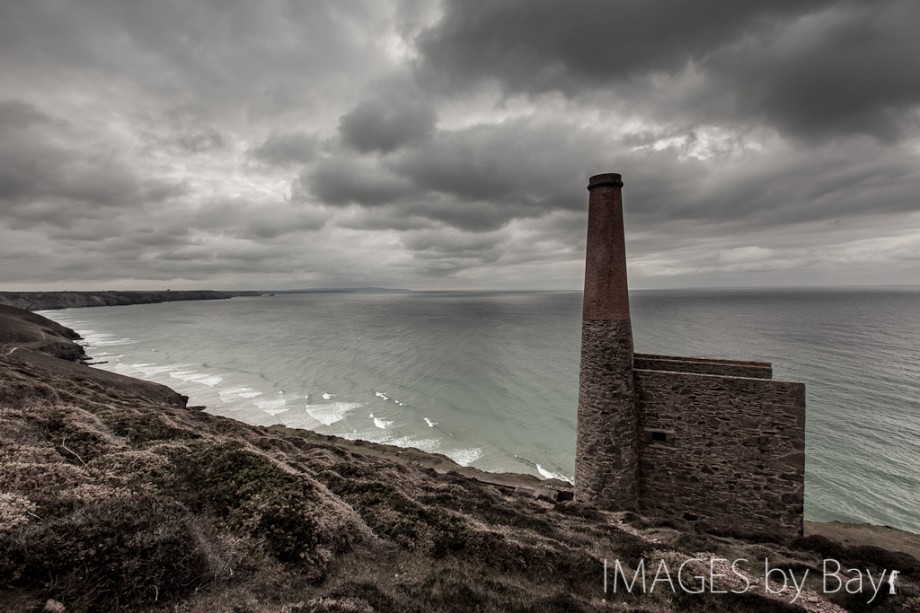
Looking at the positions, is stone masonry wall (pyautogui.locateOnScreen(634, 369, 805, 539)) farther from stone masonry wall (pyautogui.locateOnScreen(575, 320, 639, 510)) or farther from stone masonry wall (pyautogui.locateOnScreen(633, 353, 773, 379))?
stone masonry wall (pyautogui.locateOnScreen(633, 353, 773, 379))

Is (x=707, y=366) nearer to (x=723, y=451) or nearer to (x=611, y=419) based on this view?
(x=723, y=451)

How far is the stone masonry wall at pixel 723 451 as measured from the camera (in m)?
13.7

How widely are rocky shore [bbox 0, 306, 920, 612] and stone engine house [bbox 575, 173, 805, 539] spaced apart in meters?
1.71

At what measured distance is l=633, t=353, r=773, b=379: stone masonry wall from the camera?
52.4 feet

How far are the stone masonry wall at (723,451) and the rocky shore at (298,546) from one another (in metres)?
1.56

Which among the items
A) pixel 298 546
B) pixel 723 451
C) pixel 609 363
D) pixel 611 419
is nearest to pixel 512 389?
pixel 611 419

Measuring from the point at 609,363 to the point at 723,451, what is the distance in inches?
202

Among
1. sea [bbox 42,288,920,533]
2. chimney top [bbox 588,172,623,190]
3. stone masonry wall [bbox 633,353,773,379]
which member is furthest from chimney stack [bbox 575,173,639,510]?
sea [bbox 42,288,920,533]

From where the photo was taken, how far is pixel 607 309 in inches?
604

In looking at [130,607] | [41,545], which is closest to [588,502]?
[130,607]

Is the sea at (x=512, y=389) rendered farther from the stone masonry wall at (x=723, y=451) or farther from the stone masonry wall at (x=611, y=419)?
the stone masonry wall at (x=723, y=451)

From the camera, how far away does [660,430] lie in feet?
50.6

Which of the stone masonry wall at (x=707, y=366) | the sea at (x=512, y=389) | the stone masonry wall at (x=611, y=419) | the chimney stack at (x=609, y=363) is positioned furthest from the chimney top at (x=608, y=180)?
the sea at (x=512, y=389)

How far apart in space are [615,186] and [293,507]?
1510cm
